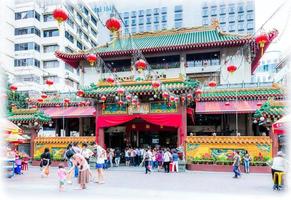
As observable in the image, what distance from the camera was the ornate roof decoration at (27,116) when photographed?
19484mm

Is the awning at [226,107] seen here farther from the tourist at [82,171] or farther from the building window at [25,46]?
the building window at [25,46]

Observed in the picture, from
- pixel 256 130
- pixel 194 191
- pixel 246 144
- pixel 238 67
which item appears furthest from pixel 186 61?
pixel 194 191

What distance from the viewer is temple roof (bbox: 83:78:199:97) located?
16.5 metres

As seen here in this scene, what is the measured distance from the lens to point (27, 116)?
1966 centimetres

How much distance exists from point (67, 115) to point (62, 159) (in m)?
5.02

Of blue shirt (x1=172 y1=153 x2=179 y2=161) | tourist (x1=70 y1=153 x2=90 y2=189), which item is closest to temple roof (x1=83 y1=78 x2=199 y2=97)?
blue shirt (x1=172 y1=153 x2=179 y2=161)

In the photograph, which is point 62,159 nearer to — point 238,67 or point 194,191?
point 194,191

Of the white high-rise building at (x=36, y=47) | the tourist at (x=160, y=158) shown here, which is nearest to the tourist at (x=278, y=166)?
the tourist at (x=160, y=158)

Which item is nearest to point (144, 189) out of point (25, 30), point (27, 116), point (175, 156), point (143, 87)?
point (175, 156)

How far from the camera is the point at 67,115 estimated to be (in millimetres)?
22922

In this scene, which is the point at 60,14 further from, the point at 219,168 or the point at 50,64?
the point at 50,64

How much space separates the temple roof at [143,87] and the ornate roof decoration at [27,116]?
4.15 meters

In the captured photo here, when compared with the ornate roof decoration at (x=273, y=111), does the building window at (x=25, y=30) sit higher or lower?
higher

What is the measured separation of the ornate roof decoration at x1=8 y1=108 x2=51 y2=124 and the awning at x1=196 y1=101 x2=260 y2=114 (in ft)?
33.5
